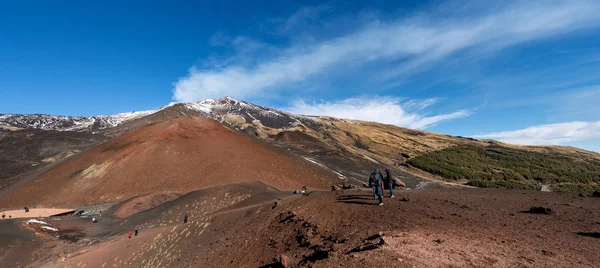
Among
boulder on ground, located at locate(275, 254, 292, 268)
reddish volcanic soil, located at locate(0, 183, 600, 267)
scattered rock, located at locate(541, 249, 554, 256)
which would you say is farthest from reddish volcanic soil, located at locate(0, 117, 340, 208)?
scattered rock, located at locate(541, 249, 554, 256)

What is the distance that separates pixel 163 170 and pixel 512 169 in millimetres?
88502

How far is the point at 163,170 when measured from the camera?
43.1 meters

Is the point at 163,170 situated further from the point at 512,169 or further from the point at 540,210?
the point at 512,169

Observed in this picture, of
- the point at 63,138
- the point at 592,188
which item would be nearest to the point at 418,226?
the point at 592,188

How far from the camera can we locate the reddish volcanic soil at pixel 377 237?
894cm

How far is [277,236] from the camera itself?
48.2ft

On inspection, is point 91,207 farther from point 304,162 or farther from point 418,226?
point 418,226

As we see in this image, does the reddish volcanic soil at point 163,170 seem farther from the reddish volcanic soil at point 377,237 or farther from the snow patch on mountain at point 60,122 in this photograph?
the snow patch on mountain at point 60,122

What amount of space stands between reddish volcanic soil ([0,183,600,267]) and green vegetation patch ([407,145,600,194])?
6096cm

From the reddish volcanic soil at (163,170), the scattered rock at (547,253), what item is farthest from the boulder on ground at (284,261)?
the reddish volcanic soil at (163,170)

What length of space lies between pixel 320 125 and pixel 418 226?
12656 cm

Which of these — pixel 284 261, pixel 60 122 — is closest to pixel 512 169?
pixel 284 261

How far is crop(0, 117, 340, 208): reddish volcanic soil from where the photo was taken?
1565 inches

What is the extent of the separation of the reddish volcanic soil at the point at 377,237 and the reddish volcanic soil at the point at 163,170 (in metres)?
14.6
